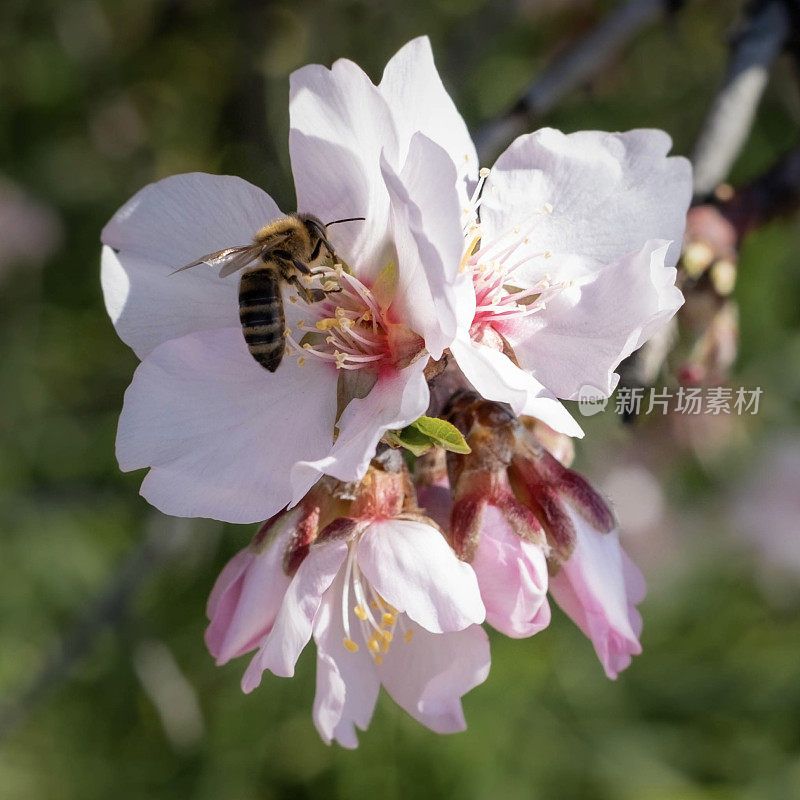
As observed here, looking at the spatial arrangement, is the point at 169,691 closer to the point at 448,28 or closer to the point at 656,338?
the point at 656,338

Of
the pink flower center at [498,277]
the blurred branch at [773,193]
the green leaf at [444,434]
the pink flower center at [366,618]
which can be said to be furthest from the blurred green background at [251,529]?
the green leaf at [444,434]

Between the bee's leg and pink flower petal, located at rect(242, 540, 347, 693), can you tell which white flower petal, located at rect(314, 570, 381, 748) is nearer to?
pink flower petal, located at rect(242, 540, 347, 693)

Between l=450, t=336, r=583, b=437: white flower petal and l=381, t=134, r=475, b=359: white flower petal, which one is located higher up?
l=381, t=134, r=475, b=359: white flower petal

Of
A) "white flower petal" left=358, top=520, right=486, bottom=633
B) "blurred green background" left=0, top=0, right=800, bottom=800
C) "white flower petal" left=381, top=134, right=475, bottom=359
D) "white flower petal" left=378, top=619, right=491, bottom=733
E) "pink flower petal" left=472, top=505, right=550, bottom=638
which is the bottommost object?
"blurred green background" left=0, top=0, right=800, bottom=800

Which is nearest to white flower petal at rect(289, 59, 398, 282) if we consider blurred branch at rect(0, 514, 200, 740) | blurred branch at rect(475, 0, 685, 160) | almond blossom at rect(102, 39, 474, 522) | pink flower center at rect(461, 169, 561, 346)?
almond blossom at rect(102, 39, 474, 522)

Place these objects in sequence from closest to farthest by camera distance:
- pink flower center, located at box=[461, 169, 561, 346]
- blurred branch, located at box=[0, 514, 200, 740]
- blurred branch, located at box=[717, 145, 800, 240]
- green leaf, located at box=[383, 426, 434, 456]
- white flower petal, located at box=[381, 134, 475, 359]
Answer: white flower petal, located at box=[381, 134, 475, 359] → green leaf, located at box=[383, 426, 434, 456] → pink flower center, located at box=[461, 169, 561, 346] → blurred branch, located at box=[717, 145, 800, 240] → blurred branch, located at box=[0, 514, 200, 740]

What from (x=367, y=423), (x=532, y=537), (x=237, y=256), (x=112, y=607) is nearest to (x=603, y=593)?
(x=532, y=537)

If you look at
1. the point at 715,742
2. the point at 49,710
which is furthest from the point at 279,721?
the point at 715,742

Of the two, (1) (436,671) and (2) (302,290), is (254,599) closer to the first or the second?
(1) (436,671)
